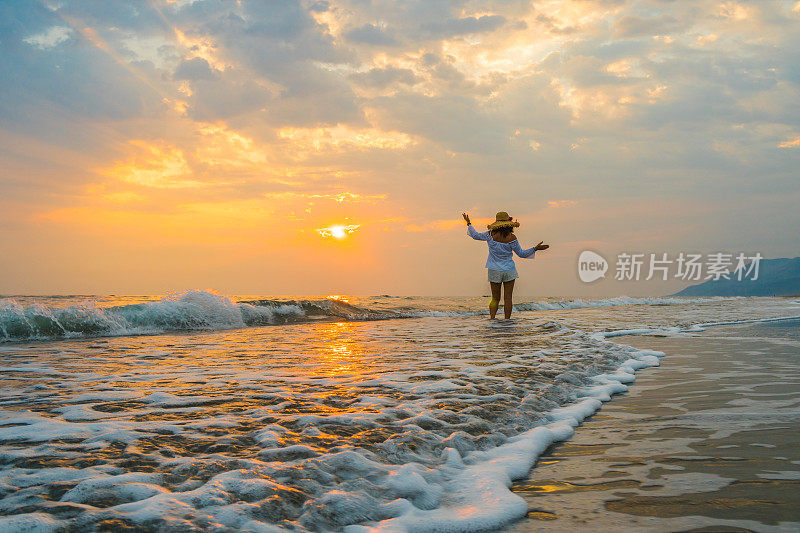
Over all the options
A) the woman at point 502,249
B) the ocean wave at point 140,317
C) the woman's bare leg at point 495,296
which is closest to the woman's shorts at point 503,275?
the woman at point 502,249

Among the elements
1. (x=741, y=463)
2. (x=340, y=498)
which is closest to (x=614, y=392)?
A: (x=741, y=463)

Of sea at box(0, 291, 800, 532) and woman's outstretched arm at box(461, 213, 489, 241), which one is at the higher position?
woman's outstretched arm at box(461, 213, 489, 241)

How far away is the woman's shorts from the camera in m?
13.1

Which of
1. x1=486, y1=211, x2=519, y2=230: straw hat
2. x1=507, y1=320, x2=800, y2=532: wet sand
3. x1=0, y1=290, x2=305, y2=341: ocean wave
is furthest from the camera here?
x1=486, y1=211, x2=519, y2=230: straw hat

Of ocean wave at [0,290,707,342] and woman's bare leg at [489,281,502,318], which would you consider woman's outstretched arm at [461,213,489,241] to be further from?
ocean wave at [0,290,707,342]

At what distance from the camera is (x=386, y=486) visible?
2383 millimetres

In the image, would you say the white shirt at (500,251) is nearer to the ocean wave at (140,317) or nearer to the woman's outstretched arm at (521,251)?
the woman's outstretched arm at (521,251)

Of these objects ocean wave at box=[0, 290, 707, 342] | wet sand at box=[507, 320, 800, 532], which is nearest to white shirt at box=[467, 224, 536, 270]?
ocean wave at box=[0, 290, 707, 342]

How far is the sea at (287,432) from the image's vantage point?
2.08 meters

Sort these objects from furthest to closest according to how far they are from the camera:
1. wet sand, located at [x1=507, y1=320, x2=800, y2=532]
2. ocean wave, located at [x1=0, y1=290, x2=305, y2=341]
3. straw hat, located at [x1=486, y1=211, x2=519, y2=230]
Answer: straw hat, located at [x1=486, y1=211, x2=519, y2=230] < ocean wave, located at [x1=0, y1=290, x2=305, y2=341] < wet sand, located at [x1=507, y1=320, x2=800, y2=532]

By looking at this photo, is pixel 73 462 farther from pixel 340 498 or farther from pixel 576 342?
pixel 576 342

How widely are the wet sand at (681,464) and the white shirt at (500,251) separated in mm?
8084

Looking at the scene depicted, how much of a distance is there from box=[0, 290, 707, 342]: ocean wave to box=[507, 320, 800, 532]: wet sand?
950 cm

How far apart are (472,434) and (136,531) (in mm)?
1981
